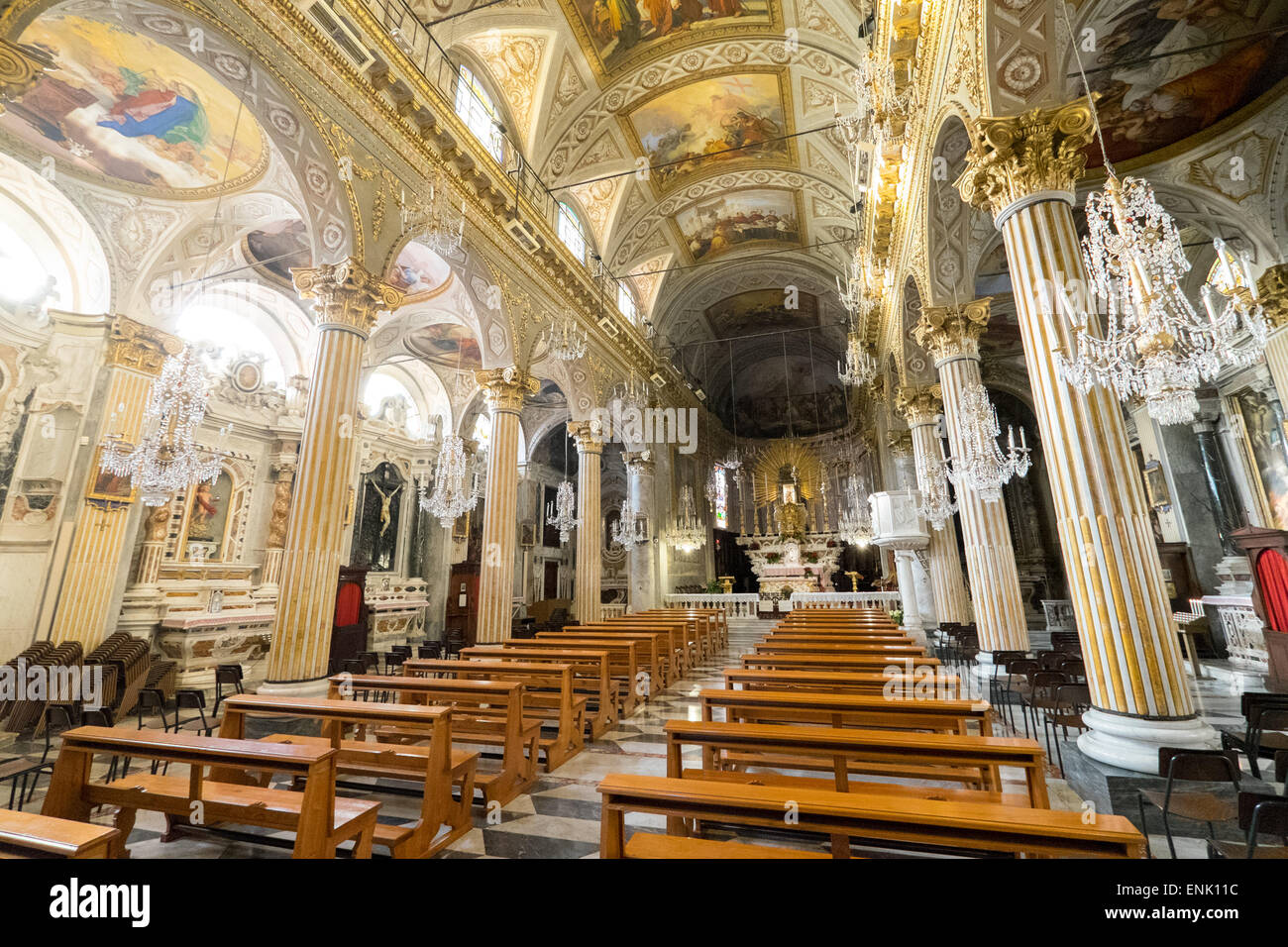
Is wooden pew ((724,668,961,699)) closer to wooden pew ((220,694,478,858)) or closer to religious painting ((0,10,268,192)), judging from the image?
wooden pew ((220,694,478,858))

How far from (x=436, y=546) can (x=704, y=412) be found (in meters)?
11.5

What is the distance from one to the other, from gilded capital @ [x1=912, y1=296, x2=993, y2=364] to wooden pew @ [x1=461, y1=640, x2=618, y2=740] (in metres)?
6.38

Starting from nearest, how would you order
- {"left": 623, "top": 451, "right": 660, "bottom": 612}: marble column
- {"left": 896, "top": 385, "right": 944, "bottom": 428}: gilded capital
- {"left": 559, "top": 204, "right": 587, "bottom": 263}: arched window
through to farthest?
{"left": 896, "top": 385, "right": 944, "bottom": 428}: gilded capital, {"left": 559, "top": 204, "right": 587, "bottom": 263}: arched window, {"left": 623, "top": 451, "right": 660, "bottom": 612}: marble column

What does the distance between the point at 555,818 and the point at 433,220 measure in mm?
7446

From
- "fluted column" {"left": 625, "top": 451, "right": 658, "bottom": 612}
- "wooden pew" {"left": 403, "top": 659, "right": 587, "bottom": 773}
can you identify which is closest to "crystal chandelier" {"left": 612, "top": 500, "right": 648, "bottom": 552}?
"fluted column" {"left": 625, "top": 451, "right": 658, "bottom": 612}

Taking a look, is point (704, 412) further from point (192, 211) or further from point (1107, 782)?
point (1107, 782)

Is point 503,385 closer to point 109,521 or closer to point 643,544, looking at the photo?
point 109,521

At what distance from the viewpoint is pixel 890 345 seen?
12617 millimetres

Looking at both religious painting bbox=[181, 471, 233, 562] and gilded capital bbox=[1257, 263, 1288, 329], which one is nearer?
gilded capital bbox=[1257, 263, 1288, 329]

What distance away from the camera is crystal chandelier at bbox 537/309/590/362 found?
10773 mm

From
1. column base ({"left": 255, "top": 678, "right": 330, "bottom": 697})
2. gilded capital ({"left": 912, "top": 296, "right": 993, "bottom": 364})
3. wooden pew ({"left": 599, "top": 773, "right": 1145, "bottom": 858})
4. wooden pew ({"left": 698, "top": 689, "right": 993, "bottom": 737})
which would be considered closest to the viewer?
wooden pew ({"left": 599, "top": 773, "right": 1145, "bottom": 858})

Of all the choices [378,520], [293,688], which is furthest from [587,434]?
[293,688]

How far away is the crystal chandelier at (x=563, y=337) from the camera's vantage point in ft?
35.3

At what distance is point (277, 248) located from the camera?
9.95 m
